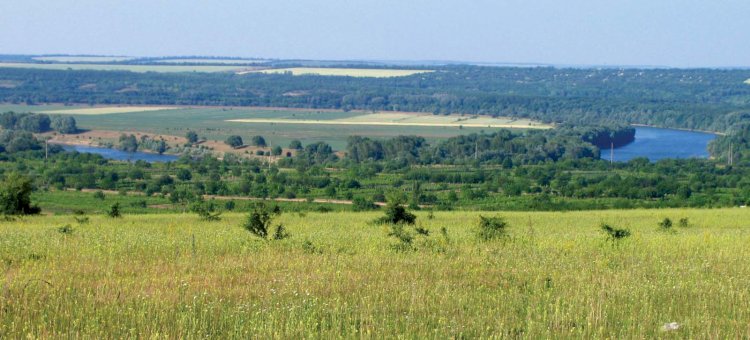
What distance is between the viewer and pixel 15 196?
103ft

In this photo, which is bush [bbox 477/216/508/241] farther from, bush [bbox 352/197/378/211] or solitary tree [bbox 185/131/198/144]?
solitary tree [bbox 185/131/198/144]

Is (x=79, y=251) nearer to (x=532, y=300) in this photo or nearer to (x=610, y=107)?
(x=532, y=300)

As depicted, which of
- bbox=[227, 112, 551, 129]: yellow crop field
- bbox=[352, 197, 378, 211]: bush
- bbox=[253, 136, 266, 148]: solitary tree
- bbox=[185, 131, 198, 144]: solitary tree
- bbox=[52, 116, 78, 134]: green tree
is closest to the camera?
bbox=[352, 197, 378, 211]: bush

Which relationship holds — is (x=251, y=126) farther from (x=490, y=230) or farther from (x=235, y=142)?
(x=490, y=230)

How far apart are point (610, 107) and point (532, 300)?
178732 mm

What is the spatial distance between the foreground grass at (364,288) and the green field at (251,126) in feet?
322

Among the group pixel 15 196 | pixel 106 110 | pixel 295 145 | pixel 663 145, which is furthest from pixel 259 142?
pixel 15 196

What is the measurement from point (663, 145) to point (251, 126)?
58629mm

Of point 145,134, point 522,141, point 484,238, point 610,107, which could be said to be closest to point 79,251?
point 484,238

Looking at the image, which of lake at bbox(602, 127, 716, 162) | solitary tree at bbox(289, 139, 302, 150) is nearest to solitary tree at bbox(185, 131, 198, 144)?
solitary tree at bbox(289, 139, 302, 150)

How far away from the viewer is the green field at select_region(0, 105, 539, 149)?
13088 centimetres

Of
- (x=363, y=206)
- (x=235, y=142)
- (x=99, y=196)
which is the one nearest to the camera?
(x=363, y=206)

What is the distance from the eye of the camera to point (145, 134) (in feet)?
415

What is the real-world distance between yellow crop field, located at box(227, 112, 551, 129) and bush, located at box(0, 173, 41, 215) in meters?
123
